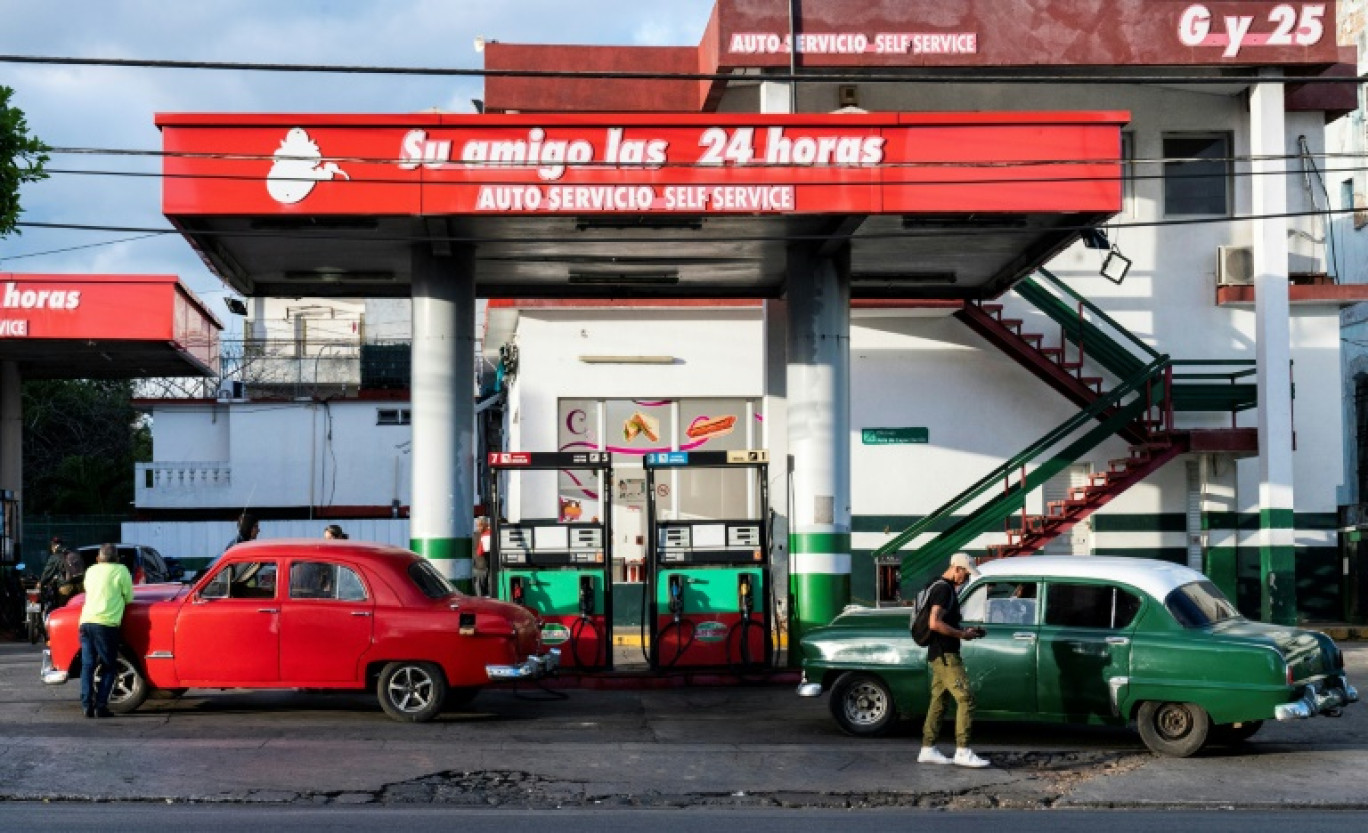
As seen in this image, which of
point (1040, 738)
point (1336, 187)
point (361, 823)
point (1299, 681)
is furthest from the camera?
point (1336, 187)

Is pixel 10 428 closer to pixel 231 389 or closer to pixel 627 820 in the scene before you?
pixel 231 389

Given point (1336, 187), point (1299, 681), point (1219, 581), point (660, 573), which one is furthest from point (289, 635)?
point (1336, 187)

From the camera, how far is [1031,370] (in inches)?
1022

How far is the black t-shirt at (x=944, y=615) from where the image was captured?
520 inches

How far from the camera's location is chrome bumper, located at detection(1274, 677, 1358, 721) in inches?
509

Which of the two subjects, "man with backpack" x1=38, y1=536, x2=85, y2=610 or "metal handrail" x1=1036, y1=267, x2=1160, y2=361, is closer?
"man with backpack" x1=38, y1=536, x2=85, y2=610

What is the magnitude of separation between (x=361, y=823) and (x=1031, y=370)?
56.8ft

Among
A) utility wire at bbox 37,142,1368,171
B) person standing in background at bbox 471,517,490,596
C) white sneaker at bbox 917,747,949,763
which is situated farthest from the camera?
person standing in background at bbox 471,517,490,596

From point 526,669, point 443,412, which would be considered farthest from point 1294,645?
point 443,412

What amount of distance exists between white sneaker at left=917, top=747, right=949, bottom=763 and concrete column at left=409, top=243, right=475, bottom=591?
7.72m

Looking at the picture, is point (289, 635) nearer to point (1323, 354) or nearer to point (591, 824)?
point (591, 824)

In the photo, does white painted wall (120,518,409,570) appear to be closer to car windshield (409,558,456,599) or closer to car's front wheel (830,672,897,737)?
car windshield (409,558,456,599)

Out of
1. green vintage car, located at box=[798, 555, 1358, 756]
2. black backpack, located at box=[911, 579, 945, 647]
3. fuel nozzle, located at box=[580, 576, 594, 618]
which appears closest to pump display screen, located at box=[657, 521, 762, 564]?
fuel nozzle, located at box=[580, 576, 594, 618]

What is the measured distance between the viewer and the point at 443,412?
19.7 metres
